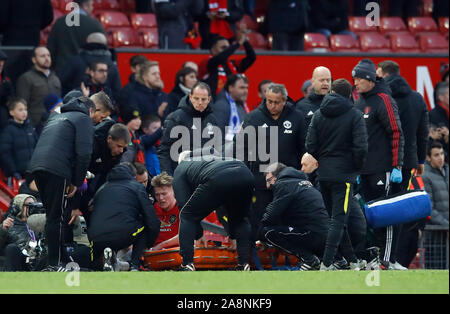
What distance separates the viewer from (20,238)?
10.6 metres

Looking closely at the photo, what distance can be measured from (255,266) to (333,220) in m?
1.58

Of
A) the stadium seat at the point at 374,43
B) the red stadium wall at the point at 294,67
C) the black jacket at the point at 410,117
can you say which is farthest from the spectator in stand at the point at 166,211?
the stadium seat at the point at 374,43

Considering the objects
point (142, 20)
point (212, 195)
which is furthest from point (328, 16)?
point (212, 195)

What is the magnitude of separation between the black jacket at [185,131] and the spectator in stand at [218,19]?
Answer: 3.68 metres

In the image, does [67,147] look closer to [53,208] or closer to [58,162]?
[58,162]

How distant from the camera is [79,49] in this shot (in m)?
13.9

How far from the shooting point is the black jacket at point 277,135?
36.7ft

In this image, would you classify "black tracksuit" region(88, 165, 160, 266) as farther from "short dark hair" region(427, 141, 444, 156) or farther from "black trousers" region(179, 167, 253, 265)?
"short dark hair" region(427, 141, 444, 156)

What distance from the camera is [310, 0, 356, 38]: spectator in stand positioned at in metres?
18.2

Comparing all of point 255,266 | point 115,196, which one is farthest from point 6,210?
point 255,266

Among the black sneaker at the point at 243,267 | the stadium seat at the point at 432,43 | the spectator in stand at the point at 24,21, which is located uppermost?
the spectator in stand at the point at 24,21

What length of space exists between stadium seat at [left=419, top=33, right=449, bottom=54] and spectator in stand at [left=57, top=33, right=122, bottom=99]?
24.4 ft

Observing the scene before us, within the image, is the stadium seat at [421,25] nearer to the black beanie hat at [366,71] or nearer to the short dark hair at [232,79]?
the short dark hair at [232,79]

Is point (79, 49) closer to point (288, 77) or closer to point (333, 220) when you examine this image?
point (288, 77)
